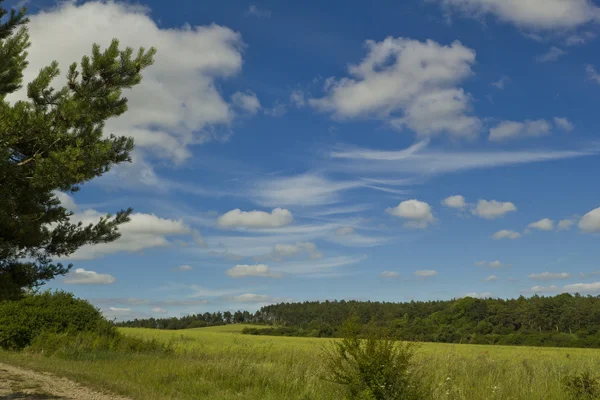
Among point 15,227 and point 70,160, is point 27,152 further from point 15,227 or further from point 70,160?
point 15,227

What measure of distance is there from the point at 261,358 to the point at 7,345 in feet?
46.2

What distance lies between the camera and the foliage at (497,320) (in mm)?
53156

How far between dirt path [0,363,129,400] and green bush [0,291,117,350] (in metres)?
9.48

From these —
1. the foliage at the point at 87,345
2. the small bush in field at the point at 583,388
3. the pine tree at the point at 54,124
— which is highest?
the pine tree at the point at 54,124

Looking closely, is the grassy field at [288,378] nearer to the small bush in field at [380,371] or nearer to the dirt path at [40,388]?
the dirt path at [40,388]

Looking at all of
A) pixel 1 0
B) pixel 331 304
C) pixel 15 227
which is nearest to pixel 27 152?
pixel 15 227

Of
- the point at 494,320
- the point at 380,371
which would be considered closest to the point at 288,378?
the point at 380,371

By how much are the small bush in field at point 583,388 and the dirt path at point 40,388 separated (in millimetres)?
9793

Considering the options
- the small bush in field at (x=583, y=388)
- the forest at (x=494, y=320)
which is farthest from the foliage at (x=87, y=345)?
the forest at (x=494, y=320)

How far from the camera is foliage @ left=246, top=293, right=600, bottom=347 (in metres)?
53.2

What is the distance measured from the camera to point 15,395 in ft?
38.1

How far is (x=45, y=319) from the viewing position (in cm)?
2397

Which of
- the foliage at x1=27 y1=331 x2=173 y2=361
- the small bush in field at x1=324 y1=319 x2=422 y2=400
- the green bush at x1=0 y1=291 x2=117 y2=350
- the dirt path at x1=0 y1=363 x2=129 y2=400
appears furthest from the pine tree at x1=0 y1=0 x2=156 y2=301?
the green bush at x1=0 y1=291 x2=117 y2=350

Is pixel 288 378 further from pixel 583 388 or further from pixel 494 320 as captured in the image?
pixel 494 320
